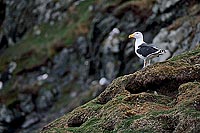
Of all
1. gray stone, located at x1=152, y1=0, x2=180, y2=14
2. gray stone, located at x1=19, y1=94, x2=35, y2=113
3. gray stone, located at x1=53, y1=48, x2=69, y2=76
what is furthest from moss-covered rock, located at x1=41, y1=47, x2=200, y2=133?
gray stone, located at x1=53, y1=48, x2=69, y2=76

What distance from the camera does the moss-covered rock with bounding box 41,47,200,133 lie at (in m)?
14.8

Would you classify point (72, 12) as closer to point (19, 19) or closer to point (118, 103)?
point (19, 19)

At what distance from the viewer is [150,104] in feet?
55.7

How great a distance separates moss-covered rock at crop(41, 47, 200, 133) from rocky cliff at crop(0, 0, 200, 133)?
19802mm

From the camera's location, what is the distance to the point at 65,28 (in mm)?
59125

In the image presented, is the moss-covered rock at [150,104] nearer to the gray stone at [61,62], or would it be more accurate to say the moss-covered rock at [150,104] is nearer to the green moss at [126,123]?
the green moss at [126,123]

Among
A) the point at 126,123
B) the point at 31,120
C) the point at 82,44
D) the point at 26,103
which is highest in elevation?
the point at 126,123

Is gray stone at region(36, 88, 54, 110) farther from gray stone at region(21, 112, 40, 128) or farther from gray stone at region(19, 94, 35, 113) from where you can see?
gray stone at region(21, 112, 40, 128)

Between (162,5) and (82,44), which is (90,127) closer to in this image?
(162,5)

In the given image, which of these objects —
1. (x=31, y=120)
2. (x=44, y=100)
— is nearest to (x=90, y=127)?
(x=31, y=120)

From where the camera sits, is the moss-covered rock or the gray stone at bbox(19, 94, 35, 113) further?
the gray stone at bbox(19, 94, 35, 113)

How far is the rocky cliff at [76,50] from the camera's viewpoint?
150ft

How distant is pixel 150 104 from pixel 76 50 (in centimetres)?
3770

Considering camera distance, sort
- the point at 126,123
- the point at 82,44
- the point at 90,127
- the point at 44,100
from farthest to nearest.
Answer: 1. the point at 82,44
2. the point at 44,100
3. the point at 90,127
4. the point at 126,123
